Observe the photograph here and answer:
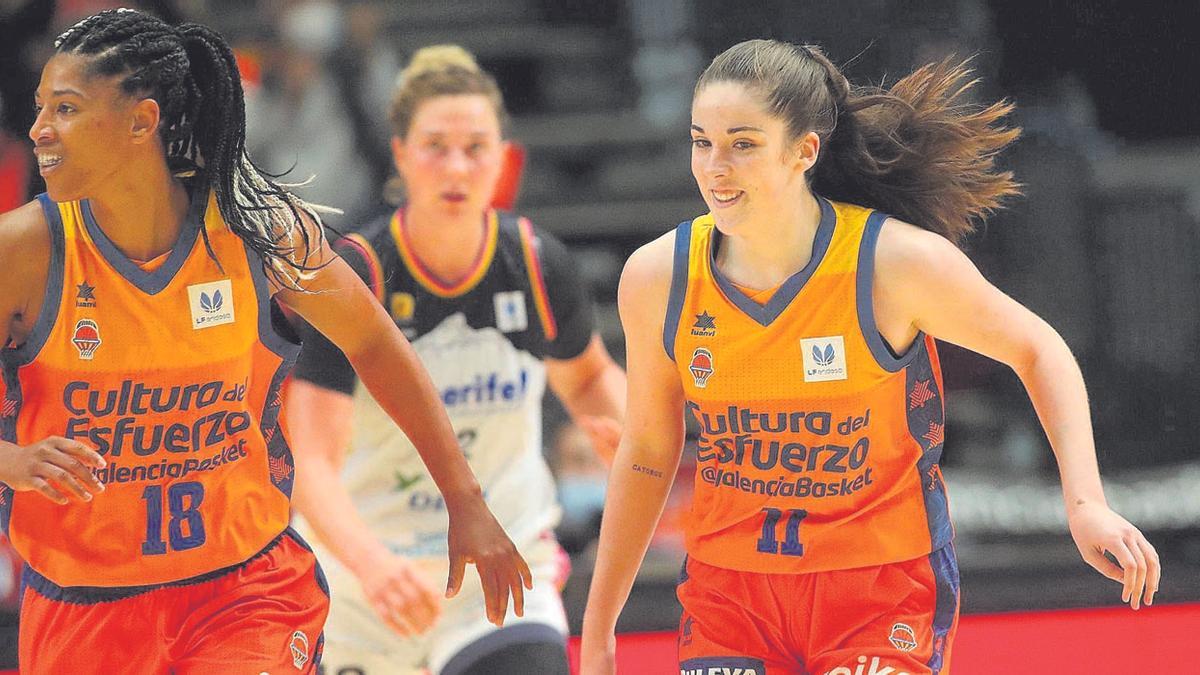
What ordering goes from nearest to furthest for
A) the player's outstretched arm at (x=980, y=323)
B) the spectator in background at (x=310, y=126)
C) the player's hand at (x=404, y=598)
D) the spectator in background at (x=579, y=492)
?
1. the player's outstretched arm at (x=980, y=323)
2. the player's hand at (x=404, y=598)
3. the spectator in background at (x=579, y=492)
4. the spectator in background at (x=310, y=126)

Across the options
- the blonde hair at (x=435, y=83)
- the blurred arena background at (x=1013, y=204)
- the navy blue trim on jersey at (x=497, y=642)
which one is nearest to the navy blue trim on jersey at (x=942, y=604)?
the navy blue trim on jersey at (x=497, y=642)

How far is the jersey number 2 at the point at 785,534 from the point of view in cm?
268

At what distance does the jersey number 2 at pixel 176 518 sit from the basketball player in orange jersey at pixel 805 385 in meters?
0.80

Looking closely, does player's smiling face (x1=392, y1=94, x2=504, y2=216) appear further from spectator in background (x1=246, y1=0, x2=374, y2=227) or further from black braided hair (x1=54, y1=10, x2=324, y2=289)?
spectator in background (x1=246, y1=0, x2=374, y2=227)

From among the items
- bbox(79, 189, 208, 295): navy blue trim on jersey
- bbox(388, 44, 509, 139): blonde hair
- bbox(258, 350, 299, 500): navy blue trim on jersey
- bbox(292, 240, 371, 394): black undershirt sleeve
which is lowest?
bbox(258, 350, 299, 500): navy blue trim on jersey

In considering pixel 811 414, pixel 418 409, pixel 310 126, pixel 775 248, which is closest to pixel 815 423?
pixel 811 414

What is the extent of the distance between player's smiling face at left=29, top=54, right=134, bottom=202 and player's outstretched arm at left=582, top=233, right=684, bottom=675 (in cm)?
90

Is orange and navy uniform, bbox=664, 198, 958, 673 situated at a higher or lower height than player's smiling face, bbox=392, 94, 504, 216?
lower

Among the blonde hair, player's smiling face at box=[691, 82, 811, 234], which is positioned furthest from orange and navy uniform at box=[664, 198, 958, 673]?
the blonde hair

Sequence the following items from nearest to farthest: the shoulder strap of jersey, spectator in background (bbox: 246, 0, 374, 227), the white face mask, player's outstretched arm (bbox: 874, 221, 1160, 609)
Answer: player's outstretched arm (bbox: 874, 221, 1160, 609), the shoulder strap of jersey, spectator in background (bbox: 246, 0, 374, 227), the white face mask

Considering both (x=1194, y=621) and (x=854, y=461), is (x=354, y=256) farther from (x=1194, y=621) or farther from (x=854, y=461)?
(x=1194, y=621)

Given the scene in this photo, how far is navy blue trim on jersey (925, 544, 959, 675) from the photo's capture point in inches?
106

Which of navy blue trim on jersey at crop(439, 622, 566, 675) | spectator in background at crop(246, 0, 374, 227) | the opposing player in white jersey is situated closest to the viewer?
navy blue trim on jersey at crop(439, 622, 566, 675)

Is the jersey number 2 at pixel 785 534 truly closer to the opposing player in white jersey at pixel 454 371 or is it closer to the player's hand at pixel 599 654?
the player's hand at pixel 599 654
